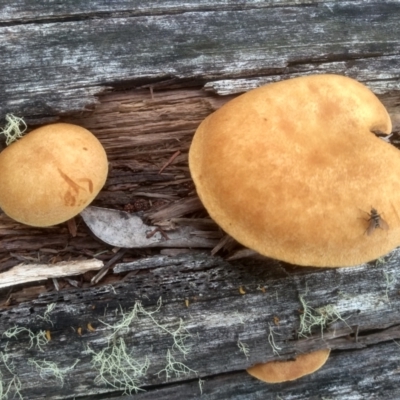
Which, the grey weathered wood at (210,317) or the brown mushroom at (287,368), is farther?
the brown mushroom at (287,368)

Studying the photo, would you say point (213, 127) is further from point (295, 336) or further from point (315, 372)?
point (315, 372)

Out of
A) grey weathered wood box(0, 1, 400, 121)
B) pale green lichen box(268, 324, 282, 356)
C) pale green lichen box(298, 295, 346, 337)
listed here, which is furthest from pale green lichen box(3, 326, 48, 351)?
pale green lichen box(298, 295, 346, 337)

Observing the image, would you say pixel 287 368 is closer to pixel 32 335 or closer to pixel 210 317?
pixel 210 317

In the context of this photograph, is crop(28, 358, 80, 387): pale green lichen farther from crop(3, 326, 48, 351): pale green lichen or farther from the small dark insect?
the small dark insect

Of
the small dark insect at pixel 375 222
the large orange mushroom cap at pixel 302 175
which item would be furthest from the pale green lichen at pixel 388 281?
the small dark insect at pixel 375 222

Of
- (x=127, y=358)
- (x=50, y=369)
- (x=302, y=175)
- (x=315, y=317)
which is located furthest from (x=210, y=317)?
(x=302, y=175)

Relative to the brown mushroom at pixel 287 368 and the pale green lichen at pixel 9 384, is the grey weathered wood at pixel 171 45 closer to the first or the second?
the pale green lichen at pixel 9 384
